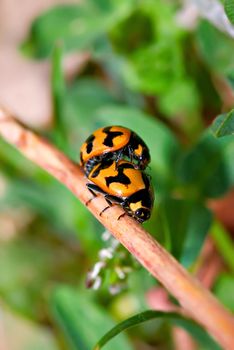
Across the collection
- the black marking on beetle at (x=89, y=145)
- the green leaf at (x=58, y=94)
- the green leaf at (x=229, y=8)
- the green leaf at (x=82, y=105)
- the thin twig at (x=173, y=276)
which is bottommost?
the thin twig at (x=173, y=276)

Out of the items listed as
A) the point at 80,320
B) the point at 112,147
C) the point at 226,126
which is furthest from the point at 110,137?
the point at 80,320

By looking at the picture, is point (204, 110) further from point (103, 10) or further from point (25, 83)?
point (25, 83)

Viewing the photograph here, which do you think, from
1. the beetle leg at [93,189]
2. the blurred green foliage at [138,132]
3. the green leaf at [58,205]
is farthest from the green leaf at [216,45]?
the beetle leg at [93,189]

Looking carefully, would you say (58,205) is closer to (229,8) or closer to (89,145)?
(89,145)

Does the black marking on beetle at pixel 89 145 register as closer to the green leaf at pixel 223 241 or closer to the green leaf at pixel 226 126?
the green leaf at pixel 226 126

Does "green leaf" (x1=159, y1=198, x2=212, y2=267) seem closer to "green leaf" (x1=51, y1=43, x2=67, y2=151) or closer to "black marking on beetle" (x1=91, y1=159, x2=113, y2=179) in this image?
"black marking on beetle" (x1=91, y1=159, x2=113, y2=179)

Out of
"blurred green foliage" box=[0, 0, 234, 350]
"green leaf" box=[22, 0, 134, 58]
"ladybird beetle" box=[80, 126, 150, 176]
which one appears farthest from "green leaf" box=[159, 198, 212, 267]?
"green leaf" box=[22, 0, 134, 58]

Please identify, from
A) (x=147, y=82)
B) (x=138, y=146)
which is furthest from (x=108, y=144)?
(x=147, y=82)
